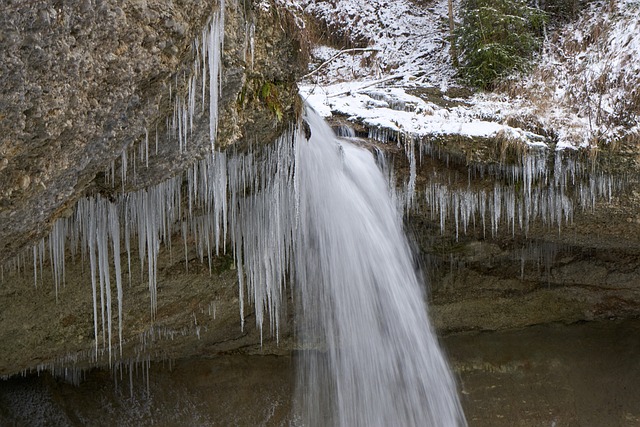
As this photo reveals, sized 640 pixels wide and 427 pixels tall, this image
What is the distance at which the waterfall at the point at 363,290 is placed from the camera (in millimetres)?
4766

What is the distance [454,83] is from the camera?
25.3ft

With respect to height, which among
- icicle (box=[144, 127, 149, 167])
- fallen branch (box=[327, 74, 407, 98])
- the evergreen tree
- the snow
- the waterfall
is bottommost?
the waterfall

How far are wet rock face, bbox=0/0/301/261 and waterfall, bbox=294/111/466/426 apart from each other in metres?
1.10

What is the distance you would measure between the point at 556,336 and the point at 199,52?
6.56 metres

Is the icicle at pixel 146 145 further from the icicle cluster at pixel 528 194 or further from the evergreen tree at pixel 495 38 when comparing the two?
the evergreen tree at pixel 495 38

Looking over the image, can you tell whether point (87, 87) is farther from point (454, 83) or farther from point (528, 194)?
point (454, 83)

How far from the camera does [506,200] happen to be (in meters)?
5.55

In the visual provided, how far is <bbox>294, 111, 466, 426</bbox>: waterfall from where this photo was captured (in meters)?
4.77

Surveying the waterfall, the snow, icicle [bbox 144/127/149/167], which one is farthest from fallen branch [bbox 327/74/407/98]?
icicle [bbox 144/127/149/167]

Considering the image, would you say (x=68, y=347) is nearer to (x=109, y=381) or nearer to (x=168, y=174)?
(x=109, y=381)

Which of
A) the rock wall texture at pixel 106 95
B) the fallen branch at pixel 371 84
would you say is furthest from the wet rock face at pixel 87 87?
the fallen branch at pixel 371 84

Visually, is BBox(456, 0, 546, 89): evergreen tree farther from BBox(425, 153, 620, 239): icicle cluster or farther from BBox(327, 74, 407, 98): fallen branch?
BBox(425, 153, 620, 239): icicle cluster

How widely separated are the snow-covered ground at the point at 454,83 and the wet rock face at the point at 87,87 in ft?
3.60

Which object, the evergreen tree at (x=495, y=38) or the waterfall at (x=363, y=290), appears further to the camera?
the evergreen tree at (x=495, y=38)
